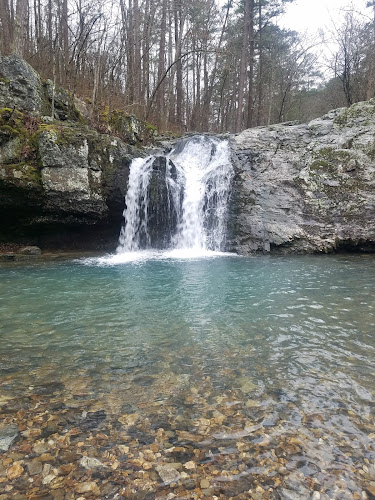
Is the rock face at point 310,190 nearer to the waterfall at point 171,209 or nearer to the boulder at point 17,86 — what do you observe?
the waterfall at point 171,209

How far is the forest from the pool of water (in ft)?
31.9

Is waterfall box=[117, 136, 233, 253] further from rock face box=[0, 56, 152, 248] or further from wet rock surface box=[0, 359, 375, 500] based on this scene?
wet rock surface box=[0, 359, 375, 500]

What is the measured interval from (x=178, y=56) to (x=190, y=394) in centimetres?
1700

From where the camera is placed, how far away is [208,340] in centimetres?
359

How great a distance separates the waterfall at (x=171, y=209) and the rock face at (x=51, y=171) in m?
0.51

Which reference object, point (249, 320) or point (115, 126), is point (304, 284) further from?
point (115, 126)

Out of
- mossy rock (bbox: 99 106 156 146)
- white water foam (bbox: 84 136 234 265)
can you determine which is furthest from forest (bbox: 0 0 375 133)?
white water foam (bbox: 84 136 234 265)

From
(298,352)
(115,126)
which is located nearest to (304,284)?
(298,352)

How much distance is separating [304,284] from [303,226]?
4292 millimetres

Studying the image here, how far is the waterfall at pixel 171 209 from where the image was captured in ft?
35.0

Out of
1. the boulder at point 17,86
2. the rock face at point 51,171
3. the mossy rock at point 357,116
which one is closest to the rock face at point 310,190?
the mossy rock at point 357,116

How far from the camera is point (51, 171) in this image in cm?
891

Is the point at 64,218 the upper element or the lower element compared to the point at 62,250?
upper

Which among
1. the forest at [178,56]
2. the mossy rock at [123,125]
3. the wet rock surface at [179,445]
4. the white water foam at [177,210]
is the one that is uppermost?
the forest at [178,56]
